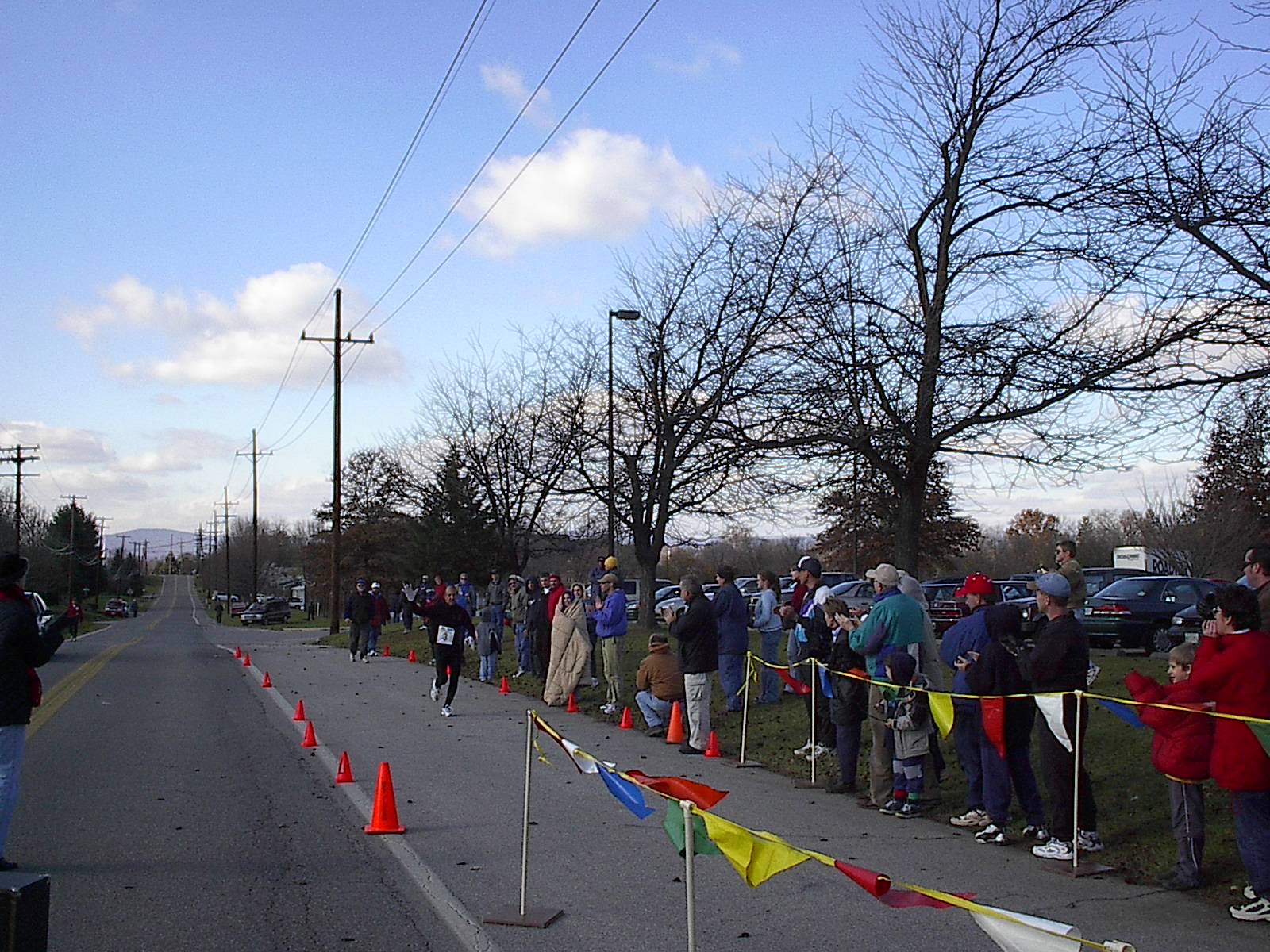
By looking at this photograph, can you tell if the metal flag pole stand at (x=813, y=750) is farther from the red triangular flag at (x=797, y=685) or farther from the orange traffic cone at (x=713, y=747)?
the orange traffic cone at (x=713, y=747)

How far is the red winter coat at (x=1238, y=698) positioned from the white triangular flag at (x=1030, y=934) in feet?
12.4

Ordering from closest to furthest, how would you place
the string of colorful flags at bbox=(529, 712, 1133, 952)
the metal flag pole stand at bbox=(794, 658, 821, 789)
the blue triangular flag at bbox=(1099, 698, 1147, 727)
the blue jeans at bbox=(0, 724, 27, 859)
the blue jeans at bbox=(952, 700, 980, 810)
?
the string of colorful flags at bbox=(529, 712, 1133, 952), the blue jeans at bbox=(0, 724, 27, 859), the blue triangular flag at bbox=(1099, 698, 1147, 727), the blue jeans at bbox=(952, 700, 980, 810), the metal flag pole stand at bbox=(794, 658, 821, 789)

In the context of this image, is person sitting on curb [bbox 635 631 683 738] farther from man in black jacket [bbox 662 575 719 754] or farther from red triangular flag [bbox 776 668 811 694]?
red triangular flag [bbox 776 668 811 694]

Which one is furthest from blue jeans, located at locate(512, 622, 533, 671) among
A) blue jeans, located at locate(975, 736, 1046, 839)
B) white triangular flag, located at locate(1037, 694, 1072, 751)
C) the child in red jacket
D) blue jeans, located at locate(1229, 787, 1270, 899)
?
blue jeans, located at locate(1229, 787, 1270, 899)

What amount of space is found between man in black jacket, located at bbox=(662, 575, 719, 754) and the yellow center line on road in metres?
7.16

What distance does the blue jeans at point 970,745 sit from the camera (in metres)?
9.28

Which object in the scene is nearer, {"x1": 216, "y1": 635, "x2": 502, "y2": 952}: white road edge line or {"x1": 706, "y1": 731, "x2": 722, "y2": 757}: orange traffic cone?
{"x1": 216, "y1": 635, "x2": 502, "y2": 952}: white road edge line

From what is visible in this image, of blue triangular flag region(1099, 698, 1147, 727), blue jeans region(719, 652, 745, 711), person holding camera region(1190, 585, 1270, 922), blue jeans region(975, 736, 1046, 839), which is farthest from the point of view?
blue jeans region(719, 652, 745, 711)

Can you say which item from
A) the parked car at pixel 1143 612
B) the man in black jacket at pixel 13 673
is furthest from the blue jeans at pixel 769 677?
the man in black jacket at pixel 13 673

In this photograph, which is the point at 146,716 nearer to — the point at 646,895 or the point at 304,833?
the point at 304,833

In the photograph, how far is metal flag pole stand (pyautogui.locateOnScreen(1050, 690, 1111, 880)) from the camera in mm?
7727

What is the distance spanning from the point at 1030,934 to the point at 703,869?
14.8 ft

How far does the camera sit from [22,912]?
401 centimetres

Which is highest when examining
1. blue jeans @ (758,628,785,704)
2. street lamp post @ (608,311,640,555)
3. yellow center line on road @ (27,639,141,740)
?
street lamp post @ (608,311,640,555)
